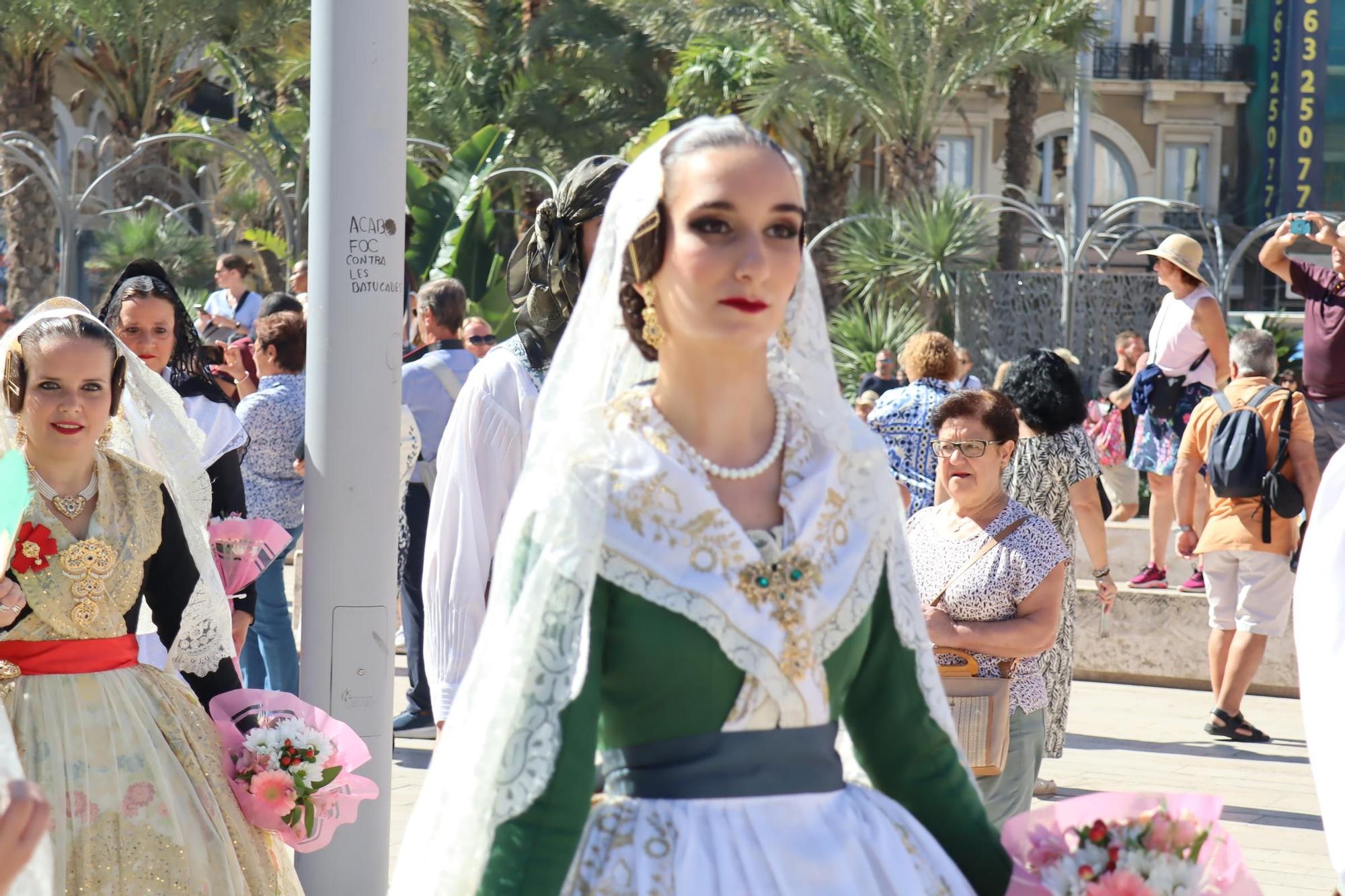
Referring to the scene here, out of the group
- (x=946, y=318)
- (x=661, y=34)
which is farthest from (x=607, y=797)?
(x=661, y=34)

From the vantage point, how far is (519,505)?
7.01ft

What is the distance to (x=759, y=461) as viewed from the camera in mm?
2264

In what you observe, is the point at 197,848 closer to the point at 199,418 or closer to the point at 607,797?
the point at 607,797

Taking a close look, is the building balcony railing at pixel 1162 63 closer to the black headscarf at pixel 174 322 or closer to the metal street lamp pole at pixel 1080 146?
the metal street lamp pole at pixel 1080 146

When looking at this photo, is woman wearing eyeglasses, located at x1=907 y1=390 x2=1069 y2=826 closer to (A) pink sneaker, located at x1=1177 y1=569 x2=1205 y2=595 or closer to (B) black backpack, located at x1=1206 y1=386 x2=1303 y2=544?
(B) black backpack, located at x1=1206 y1=386 x2=1303 y2=544

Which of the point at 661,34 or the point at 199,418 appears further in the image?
the point at 661,34

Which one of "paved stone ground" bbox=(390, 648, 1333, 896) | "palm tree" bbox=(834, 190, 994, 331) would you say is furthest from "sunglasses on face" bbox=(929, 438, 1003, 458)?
"palm tree" bbox=(834, 190, 994, 331)

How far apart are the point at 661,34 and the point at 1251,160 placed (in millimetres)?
20626

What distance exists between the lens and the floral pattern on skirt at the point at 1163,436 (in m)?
10.0

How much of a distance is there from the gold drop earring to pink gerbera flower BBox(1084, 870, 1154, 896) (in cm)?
87

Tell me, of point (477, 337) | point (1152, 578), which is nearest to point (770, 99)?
point (477, 337)

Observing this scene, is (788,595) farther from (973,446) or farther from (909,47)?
(909,47)

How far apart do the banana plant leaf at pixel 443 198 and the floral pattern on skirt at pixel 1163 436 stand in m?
6.88

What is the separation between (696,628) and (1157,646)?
7.86 metres
